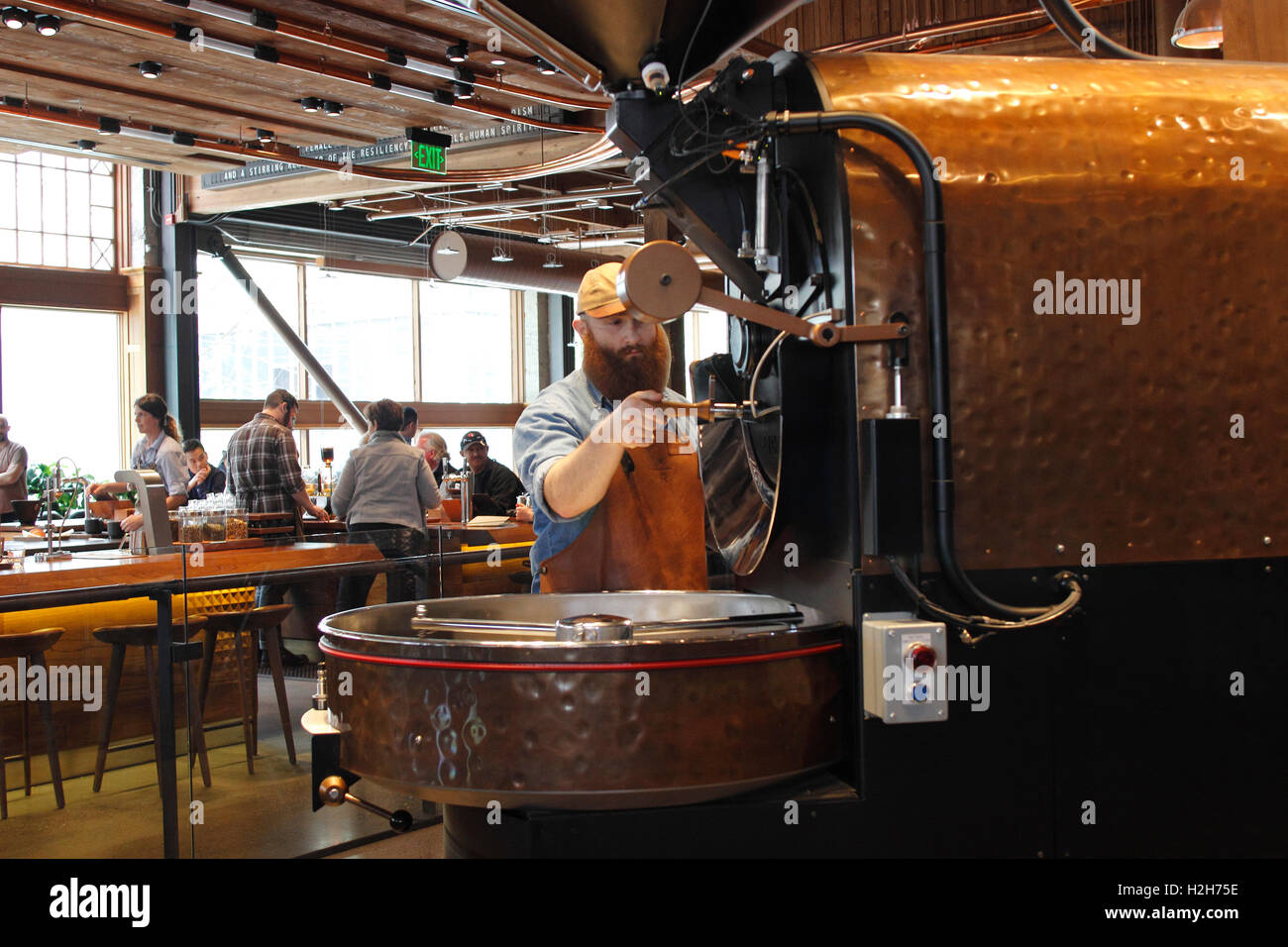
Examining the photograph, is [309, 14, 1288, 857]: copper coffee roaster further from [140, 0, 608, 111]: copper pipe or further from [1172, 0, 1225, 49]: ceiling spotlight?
[140, 0, 608, 111]: copper pipe

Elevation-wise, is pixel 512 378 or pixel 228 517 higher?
pixel 512 378

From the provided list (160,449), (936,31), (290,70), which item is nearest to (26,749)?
(160,449)

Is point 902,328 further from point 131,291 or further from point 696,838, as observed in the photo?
point 131,291

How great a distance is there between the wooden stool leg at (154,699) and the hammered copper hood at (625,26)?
7.85 ft

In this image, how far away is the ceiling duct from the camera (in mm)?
10797

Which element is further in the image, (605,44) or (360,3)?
(360,3)

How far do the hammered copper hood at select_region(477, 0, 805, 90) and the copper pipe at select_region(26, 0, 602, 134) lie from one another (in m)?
4.61

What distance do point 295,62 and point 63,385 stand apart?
7244 millimetres

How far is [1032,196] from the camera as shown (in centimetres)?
185

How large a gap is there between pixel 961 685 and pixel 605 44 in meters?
1.20

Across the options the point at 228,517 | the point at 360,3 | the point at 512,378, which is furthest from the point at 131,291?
the point at 228,517

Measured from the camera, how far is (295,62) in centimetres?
641

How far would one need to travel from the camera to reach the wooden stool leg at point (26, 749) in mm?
3539

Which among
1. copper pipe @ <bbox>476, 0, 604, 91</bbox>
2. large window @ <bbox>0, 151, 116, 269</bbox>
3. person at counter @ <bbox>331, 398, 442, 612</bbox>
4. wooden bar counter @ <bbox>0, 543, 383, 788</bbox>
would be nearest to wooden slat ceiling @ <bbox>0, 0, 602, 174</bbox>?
person at counter @ <bbox>331, 398, 442, 612</bbox>
